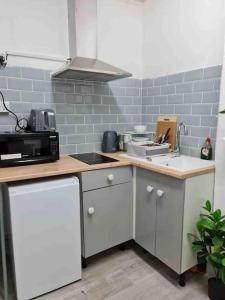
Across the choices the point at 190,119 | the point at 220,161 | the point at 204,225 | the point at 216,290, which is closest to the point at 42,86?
the point at 190,119

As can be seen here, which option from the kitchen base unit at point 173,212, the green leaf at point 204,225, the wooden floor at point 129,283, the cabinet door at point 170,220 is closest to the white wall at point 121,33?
the kitchen base unit at point 173,212

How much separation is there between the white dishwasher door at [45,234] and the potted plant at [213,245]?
0.87 metres

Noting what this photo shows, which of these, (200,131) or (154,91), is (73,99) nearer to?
(154,91)

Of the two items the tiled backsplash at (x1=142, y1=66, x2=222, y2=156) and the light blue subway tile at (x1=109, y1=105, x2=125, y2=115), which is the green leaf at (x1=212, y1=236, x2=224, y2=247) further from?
the light blue subway tile at (x1=109, y1=105, x2=125, y2=115)

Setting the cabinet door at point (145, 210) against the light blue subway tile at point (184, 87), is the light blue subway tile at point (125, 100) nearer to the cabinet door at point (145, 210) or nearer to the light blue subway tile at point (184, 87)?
the light blue subway tile at point (184, 87)

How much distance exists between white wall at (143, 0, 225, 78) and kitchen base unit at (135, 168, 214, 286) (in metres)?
1.02

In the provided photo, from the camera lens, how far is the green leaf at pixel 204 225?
1.44 metres

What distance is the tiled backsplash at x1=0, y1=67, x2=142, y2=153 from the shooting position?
187cm

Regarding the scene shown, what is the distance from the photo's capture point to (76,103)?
7.12ft

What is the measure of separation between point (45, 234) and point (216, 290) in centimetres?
118

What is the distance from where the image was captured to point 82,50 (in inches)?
73.6

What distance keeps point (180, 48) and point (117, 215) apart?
1616mm

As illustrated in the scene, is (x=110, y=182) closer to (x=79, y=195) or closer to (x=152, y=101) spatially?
(x=79, y=195)

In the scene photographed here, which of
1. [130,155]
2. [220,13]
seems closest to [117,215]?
[130,155]
